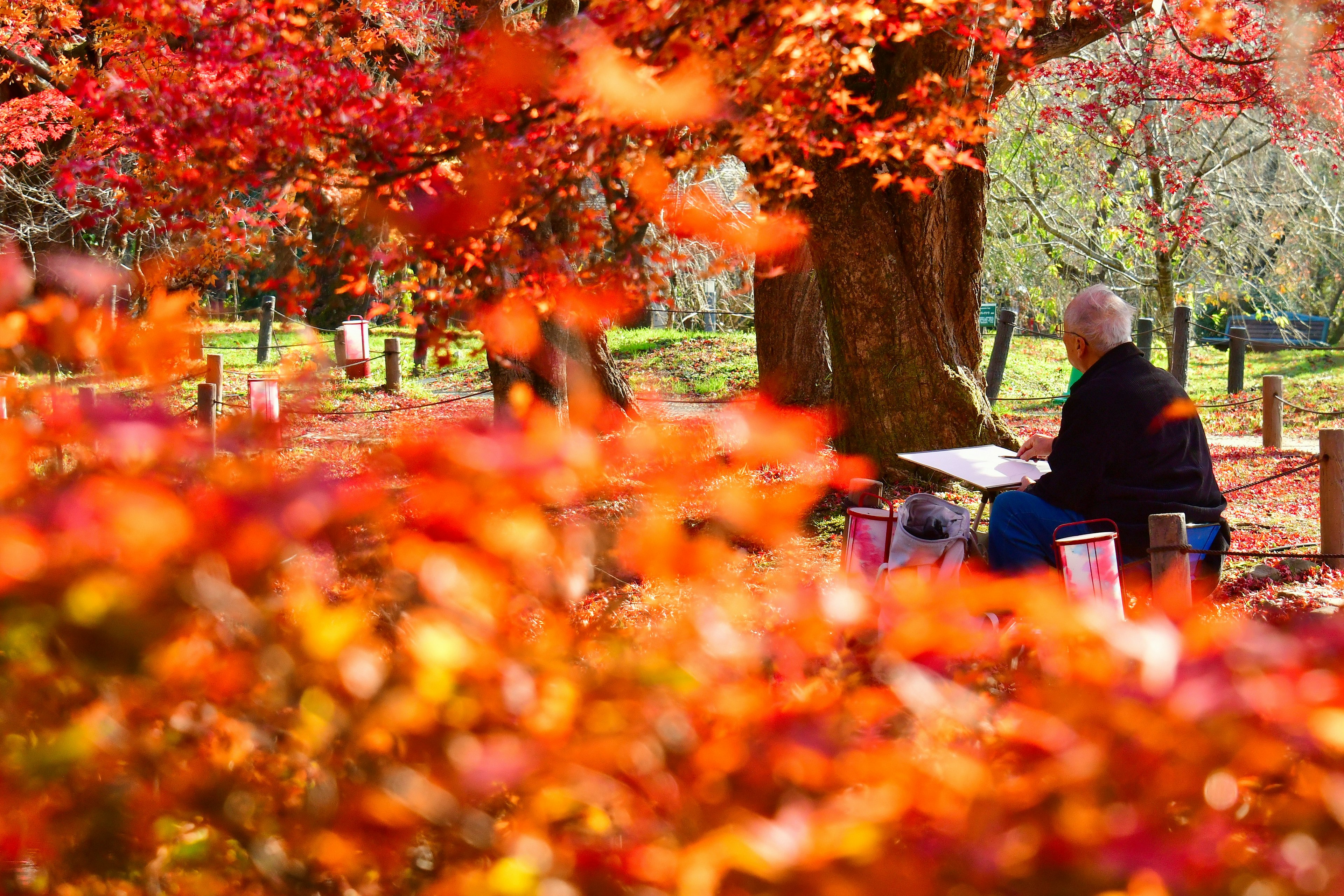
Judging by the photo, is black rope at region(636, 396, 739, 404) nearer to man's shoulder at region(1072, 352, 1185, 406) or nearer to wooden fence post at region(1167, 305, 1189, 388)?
wooden fence post at region(1167, 305, 1189, 388)

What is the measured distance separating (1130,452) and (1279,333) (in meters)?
21.9

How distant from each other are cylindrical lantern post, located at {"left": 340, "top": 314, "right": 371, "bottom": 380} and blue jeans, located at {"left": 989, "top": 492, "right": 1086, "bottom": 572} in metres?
12.4

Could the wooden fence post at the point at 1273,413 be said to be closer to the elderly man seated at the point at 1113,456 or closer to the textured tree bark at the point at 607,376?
the textured tree bark at the point at 607,376

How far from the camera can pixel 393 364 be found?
606 inches

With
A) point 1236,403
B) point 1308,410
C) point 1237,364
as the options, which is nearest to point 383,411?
point 1308,410

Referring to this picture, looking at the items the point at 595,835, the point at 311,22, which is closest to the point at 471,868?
the point at 595,835

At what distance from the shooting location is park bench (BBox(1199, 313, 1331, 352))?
22250 mm

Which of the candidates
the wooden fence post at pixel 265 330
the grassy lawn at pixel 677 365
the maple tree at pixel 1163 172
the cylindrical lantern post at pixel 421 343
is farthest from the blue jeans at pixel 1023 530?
the wooden fence post at pixel 265 330

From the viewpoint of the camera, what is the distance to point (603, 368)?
1180 centimetres

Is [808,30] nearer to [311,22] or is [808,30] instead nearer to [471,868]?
[471,868]

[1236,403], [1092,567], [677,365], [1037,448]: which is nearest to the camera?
[1092,567]

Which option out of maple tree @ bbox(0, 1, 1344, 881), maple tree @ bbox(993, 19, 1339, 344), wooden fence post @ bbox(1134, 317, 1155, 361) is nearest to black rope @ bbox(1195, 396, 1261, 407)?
wooden fence post @ bbox(1134, 317, 1155, 361)

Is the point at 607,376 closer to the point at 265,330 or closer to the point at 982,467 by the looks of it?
the point at 982,467

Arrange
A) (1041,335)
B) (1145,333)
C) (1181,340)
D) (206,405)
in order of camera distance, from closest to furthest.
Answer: (206,405)
(1181,340)
(1145,333)
(1041,335)
